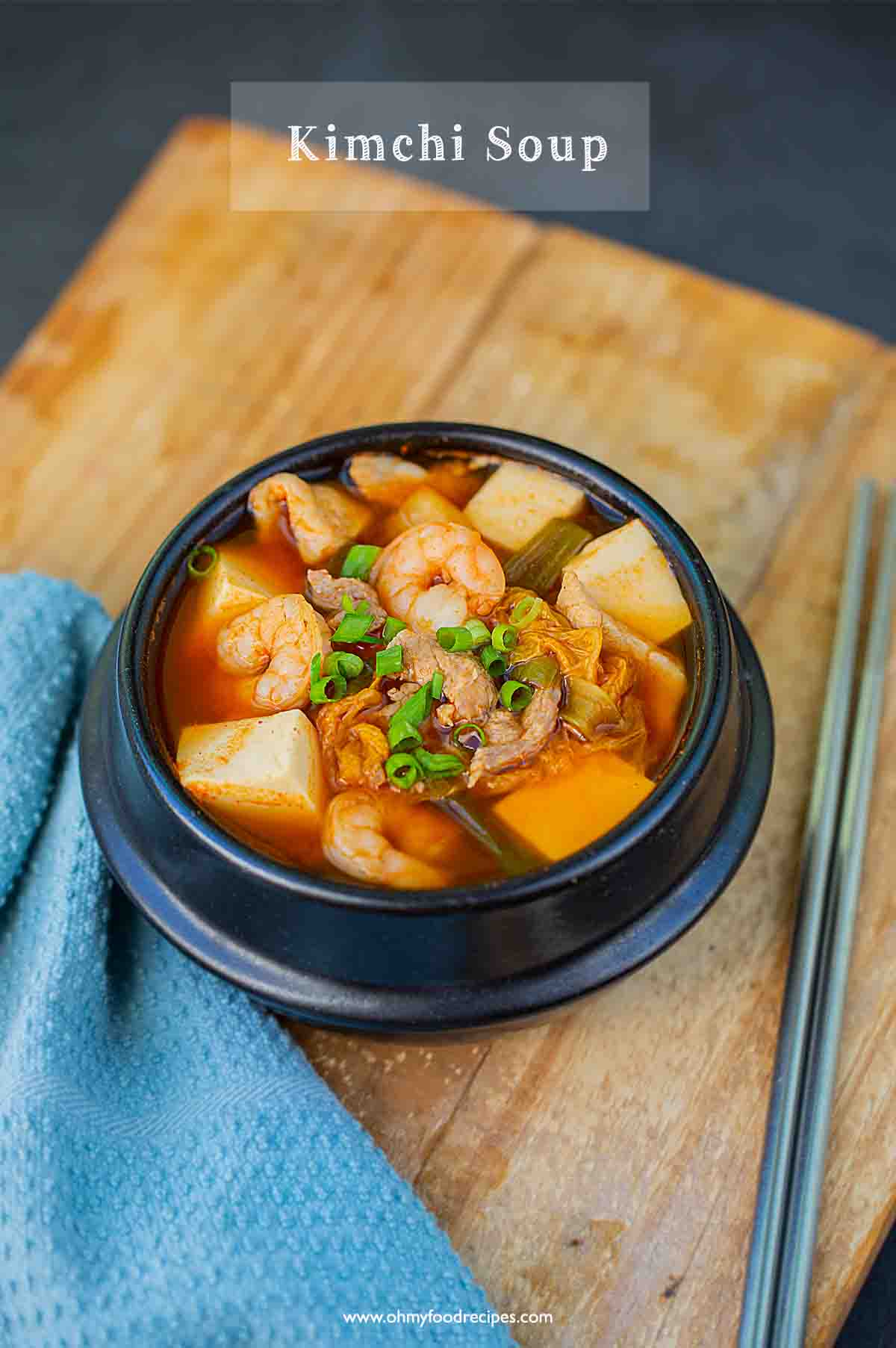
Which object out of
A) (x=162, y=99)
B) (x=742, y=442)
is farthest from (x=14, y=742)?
(x=162, y=99)

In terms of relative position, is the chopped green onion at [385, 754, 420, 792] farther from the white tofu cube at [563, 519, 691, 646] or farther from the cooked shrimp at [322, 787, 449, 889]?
the white tofu cube at [563, 519, 691, 646]

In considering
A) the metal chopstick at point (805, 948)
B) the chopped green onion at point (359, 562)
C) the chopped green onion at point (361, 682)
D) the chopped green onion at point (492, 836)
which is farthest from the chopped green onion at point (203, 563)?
the metal chopstick at point (805, 948)

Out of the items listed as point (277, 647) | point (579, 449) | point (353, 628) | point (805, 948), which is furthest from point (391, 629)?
point (579, 449)

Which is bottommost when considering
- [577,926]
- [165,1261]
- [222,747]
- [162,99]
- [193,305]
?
[165,1261]

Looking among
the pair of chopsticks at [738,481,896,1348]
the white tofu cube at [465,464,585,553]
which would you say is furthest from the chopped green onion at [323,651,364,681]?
the pair of chopsticks at [738,481,896,1348]

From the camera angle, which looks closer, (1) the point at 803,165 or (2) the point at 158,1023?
(2) the point at 158,1023

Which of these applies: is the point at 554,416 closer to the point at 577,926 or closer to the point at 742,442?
the point at 742,442
